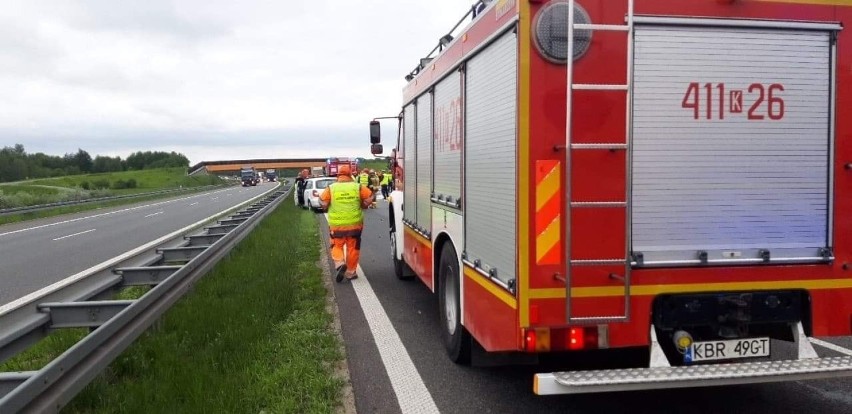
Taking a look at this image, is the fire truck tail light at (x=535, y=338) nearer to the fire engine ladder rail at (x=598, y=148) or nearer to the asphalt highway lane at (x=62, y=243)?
the fire engine ladder rail at (x=598, y=148)

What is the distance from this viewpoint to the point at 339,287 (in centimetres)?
960

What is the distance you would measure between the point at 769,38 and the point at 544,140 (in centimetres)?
152

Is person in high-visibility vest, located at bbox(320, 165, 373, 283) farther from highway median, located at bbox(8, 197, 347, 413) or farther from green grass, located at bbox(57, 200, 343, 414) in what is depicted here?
Answer: highway median, located at bbox(8, 197, 347, 413)

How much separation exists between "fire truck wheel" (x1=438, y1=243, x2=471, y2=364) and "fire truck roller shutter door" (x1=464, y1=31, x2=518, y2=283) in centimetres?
61

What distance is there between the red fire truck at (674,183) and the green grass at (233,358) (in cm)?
173

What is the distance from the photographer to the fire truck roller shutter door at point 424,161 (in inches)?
277

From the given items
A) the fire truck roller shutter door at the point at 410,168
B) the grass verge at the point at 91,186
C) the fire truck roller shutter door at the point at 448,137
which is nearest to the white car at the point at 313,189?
the grass verge at the point at 91,186

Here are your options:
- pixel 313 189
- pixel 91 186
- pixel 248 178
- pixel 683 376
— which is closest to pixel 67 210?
pixel 313 189

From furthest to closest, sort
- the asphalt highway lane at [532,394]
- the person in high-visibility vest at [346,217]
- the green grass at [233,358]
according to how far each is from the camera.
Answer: the person in high-visibility vest at [346,217]
the asphalt highway lane at [532,394]
the green grass at [233,358]

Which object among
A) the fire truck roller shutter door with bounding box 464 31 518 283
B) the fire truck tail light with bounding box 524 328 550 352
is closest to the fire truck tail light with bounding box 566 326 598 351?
the fire truck tail light with bounding box 524 328 550 352

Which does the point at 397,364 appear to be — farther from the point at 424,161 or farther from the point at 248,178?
the point at 248,178

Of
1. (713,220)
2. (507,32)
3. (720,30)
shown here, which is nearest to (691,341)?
(713,220)

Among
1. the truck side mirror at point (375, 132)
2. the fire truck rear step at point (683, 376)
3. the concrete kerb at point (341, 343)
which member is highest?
the truck side mirror at point (375, 132)

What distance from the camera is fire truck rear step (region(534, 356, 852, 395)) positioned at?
3822 mm
